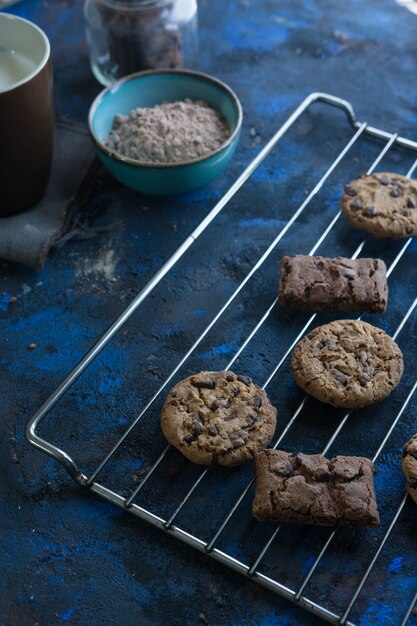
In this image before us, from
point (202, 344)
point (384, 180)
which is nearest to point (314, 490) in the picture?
point (202, 344)

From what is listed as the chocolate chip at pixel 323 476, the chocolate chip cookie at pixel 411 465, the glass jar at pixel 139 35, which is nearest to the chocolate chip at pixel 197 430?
the chocolate chip at pixel 323 476

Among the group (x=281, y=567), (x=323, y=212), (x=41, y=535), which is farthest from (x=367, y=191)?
(x=41, y=535)

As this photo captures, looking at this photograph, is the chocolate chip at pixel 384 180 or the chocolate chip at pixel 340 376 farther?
the chocolate chip at pixel 384 180

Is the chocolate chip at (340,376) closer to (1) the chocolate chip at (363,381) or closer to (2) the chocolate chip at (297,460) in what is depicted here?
(1) the chocolate chip at (363,381)

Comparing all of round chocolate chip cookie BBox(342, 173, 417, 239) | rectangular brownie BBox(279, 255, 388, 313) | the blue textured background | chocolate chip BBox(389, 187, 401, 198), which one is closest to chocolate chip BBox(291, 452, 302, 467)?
the blue textured background

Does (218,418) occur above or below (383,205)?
below

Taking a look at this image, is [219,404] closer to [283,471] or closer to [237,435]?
[237,435]
